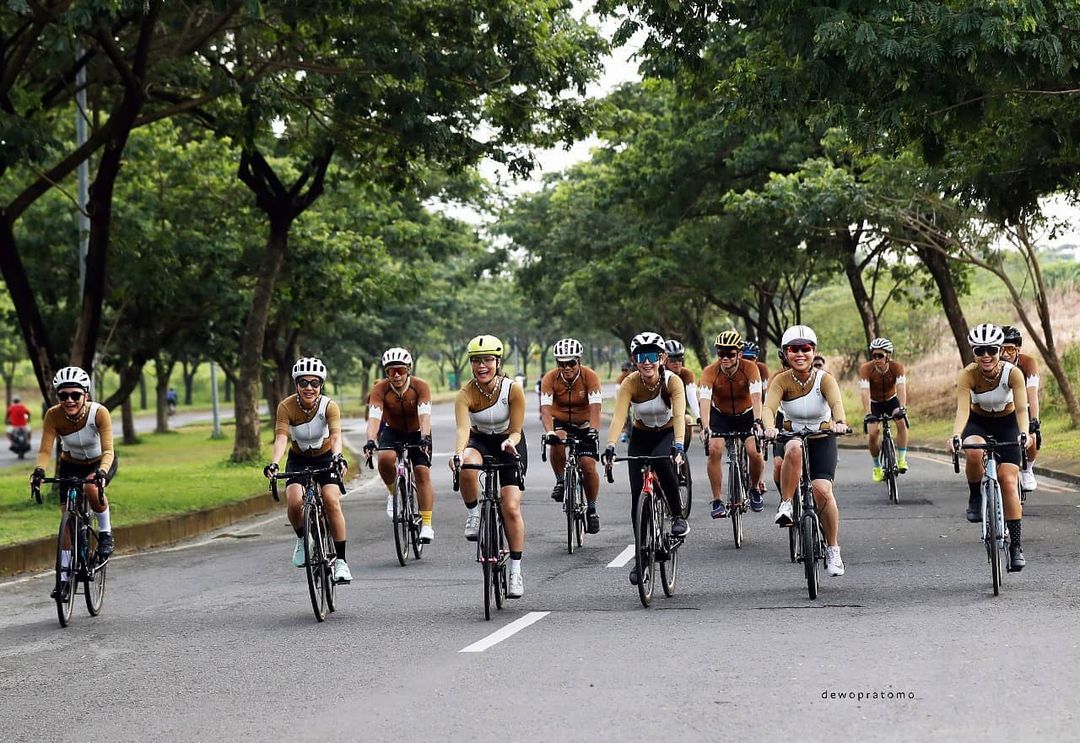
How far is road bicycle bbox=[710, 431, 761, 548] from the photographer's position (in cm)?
1324

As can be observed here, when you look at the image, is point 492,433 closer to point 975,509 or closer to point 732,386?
point 975,509

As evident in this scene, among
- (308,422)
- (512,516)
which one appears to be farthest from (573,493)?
(308,422)

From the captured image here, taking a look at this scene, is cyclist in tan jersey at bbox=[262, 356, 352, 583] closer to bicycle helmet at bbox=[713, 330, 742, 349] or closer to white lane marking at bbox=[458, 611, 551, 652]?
white lane marking at bbox=[458, 611, 551, 652]

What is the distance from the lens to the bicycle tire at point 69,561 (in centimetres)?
1038

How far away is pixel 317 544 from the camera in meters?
10.0

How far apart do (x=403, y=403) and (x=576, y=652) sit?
5184mm

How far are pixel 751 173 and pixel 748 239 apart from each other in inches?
55.1

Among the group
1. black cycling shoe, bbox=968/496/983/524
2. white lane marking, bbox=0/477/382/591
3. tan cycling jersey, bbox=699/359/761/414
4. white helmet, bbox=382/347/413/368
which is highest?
white helmet, bbox=382/347/413/368

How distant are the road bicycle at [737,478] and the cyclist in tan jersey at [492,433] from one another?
2.91 meters

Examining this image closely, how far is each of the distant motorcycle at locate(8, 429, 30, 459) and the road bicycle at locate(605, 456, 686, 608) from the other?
3018 centimetres

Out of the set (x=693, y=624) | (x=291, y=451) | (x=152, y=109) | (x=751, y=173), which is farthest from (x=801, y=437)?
(x=751, y=173)

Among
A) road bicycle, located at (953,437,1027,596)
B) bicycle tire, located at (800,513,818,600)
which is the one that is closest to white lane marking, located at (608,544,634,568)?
bicycle tire, located at (800,513,818,600)

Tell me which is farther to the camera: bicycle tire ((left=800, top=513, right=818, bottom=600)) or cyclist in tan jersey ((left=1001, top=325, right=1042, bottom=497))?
cyclist in tan jersey ((left=1001, top=325, right=1042, bottom=497))

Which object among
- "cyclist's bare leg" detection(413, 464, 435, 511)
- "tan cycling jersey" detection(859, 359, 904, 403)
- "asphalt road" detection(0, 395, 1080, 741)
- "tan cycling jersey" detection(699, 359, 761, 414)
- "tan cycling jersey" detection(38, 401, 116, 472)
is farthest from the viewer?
"tan cycling jersey" detection(859, 359, 904, 403)
